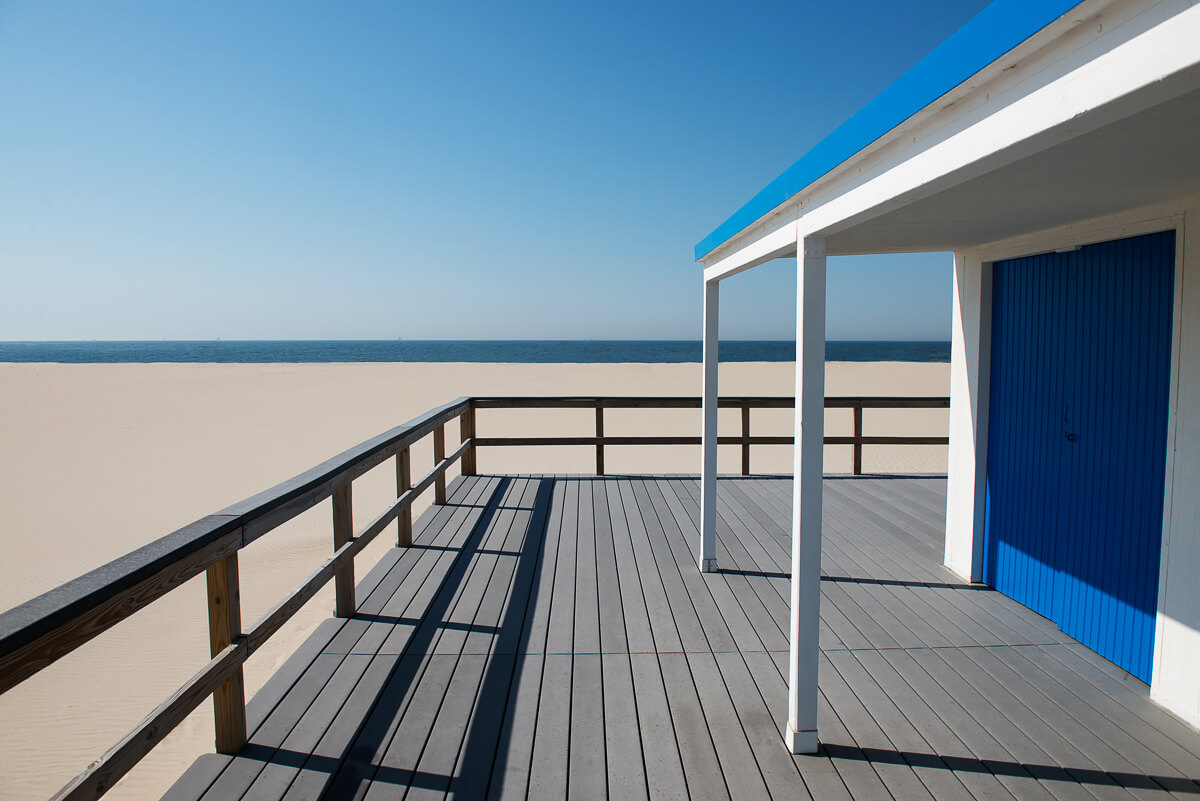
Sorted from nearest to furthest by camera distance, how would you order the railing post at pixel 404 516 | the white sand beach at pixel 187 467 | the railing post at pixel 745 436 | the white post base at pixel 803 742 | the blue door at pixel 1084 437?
the white post base at pixel 803 742 → the blue door at pixel 1084 437 → the white sand beach at pixel 187 467 → the railing post at pixel 404 516 → the railing post at pixel 745 436

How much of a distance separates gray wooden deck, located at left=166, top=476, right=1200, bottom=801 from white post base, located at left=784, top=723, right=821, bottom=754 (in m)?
0.04

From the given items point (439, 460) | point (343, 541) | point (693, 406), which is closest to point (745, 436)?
point (693, 406)

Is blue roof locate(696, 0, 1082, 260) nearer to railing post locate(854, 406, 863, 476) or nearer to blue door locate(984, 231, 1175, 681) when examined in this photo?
blue door locate(984, 231, 1175, 681)

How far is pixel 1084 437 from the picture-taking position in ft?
9.69

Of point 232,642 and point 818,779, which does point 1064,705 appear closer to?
point 818,779

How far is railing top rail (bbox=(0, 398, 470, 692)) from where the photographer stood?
1.19m

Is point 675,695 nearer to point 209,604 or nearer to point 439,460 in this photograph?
point 209,604

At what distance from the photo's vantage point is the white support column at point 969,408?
11.9ft

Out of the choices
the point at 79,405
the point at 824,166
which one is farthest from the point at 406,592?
the point at 79,405

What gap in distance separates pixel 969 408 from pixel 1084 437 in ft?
2.56

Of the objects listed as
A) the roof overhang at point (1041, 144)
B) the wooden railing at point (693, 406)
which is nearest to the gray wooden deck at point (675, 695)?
the roof overhang at point (1041, 144)

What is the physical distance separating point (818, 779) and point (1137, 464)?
1914mm

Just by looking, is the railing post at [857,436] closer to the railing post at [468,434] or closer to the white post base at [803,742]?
the railing post at [468,434]

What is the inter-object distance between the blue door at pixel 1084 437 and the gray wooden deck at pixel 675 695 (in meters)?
0.22
